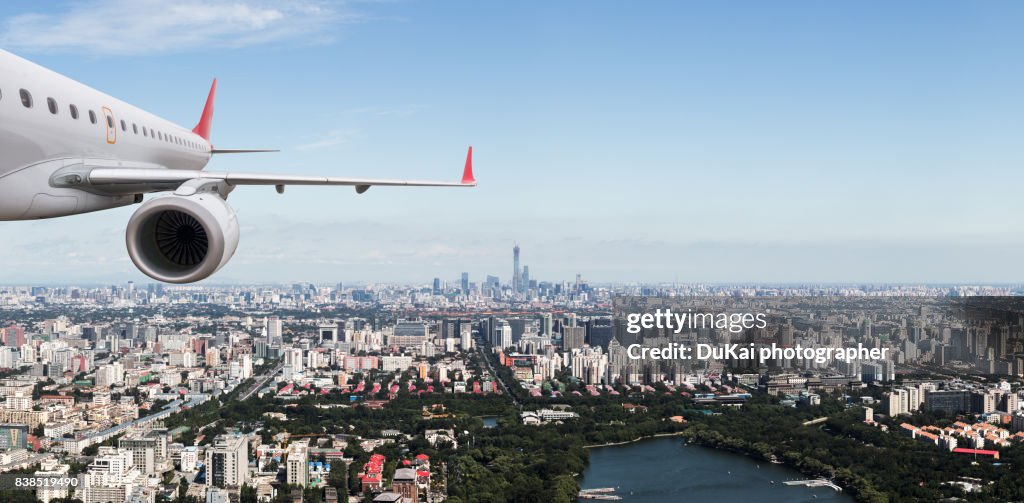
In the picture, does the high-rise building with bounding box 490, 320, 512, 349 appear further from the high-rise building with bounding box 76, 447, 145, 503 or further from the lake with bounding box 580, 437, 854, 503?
the high-rise building with bounding box 76, 447, 145, 503

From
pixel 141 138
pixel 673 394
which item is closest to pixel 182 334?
pixel 673 394

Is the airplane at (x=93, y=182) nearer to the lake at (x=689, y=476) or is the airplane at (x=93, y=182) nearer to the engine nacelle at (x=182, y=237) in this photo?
the engine nacelle at (x=182, y=237)

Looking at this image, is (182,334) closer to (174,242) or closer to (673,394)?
(673,394)

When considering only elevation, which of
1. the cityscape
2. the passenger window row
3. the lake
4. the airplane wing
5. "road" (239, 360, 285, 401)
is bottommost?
the lake

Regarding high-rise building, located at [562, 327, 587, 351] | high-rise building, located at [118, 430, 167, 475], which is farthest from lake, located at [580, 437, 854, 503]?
high-rise building, located at [562, 327, 587, 351]

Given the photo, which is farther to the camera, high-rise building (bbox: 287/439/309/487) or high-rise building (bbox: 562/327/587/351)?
high-rise building (bbox: 562/327/587/351)

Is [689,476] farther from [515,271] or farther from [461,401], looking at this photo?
[515,271]
